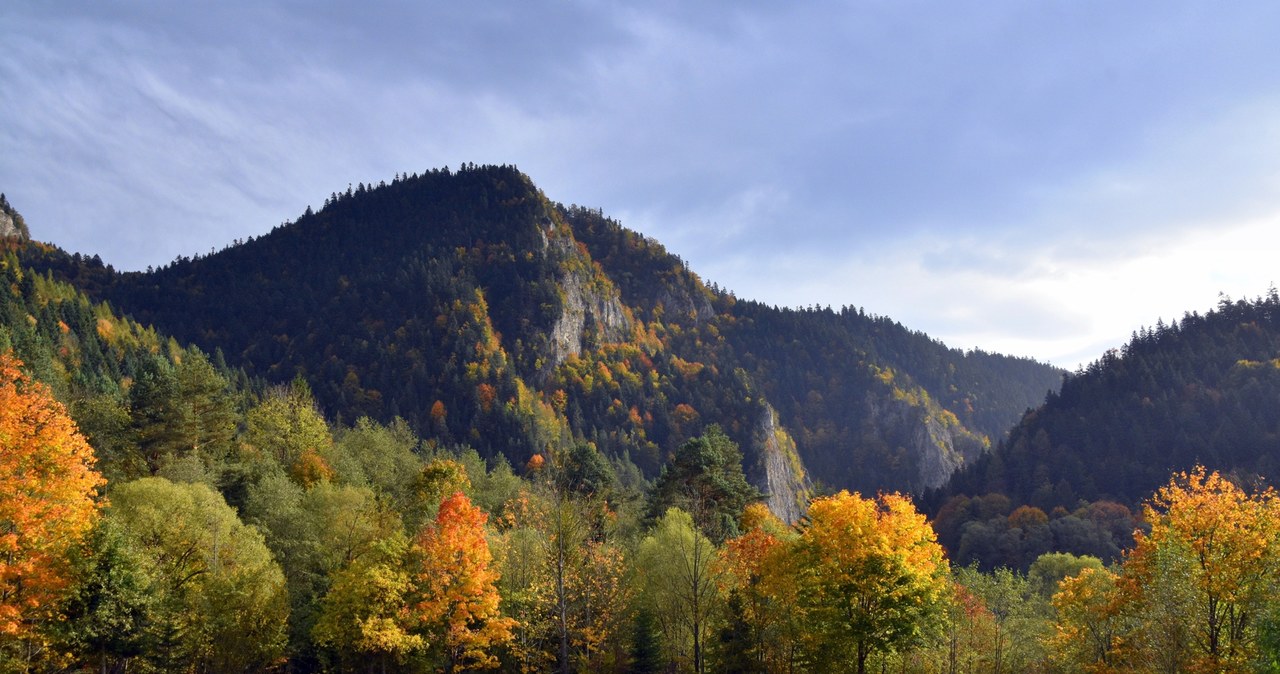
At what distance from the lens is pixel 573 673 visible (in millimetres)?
45781

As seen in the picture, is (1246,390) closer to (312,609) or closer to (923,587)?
(923,587)

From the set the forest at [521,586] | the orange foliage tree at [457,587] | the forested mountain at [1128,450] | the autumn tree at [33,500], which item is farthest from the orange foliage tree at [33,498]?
the forested mountain at [1128,450]

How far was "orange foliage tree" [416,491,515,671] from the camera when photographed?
3491 cm

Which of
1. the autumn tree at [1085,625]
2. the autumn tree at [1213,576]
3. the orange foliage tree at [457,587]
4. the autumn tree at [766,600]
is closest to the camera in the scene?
the autumn tree at [1213,576]

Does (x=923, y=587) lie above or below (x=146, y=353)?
below

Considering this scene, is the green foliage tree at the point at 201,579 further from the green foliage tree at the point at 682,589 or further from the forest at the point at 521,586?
the green foliage tree at the point at 682,589

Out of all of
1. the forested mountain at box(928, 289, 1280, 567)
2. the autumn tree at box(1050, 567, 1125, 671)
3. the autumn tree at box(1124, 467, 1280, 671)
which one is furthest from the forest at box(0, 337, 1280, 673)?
the forested mountain at box(928, 289, 1280, 567)

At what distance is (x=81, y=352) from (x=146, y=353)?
44.9 feet

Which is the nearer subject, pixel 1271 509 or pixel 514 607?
pixel 1271 509

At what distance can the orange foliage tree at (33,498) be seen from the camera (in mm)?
26672

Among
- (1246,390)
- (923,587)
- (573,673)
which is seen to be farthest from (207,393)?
(1246,390)

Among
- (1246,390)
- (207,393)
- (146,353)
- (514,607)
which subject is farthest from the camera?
(1246,390)

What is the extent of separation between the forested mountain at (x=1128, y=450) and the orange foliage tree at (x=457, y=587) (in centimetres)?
12133

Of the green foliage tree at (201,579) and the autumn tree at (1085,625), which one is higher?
the green foliage tree at (201,579)
